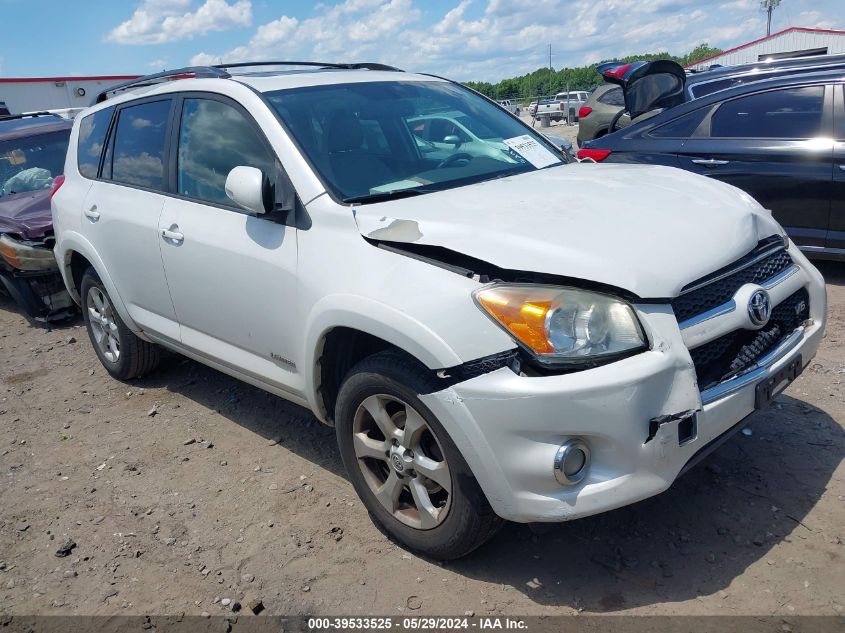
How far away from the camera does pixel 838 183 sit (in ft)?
17.9

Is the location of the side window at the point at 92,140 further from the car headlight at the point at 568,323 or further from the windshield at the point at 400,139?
the car headlight at the point at 568,323

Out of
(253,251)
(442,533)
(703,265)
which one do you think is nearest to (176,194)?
(253,251)

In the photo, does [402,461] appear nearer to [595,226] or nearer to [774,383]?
[595,226]

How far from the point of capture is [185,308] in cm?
392

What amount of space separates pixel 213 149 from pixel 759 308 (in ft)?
8.61

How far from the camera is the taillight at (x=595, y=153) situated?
6.51m

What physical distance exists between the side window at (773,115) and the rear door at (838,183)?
121 mm

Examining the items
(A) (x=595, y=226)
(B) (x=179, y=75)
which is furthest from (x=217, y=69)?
(A) (x=595, y=226)

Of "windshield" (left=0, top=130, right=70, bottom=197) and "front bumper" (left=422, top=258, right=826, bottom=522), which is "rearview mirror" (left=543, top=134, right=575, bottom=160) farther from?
"windshield" (left=0, top=130, right=70, bottom=197)

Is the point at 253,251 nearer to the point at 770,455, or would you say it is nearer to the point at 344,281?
the point at 344,281

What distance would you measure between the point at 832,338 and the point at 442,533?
323cm

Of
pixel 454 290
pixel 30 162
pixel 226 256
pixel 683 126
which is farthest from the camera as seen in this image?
pixel 30 162

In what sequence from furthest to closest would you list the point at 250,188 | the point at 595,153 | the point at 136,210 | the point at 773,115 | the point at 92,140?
the point at 595,153, the point at 773,115, the point at 92,140, the point at 136,210, the point at 250,188

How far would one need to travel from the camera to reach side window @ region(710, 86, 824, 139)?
5.71 m
